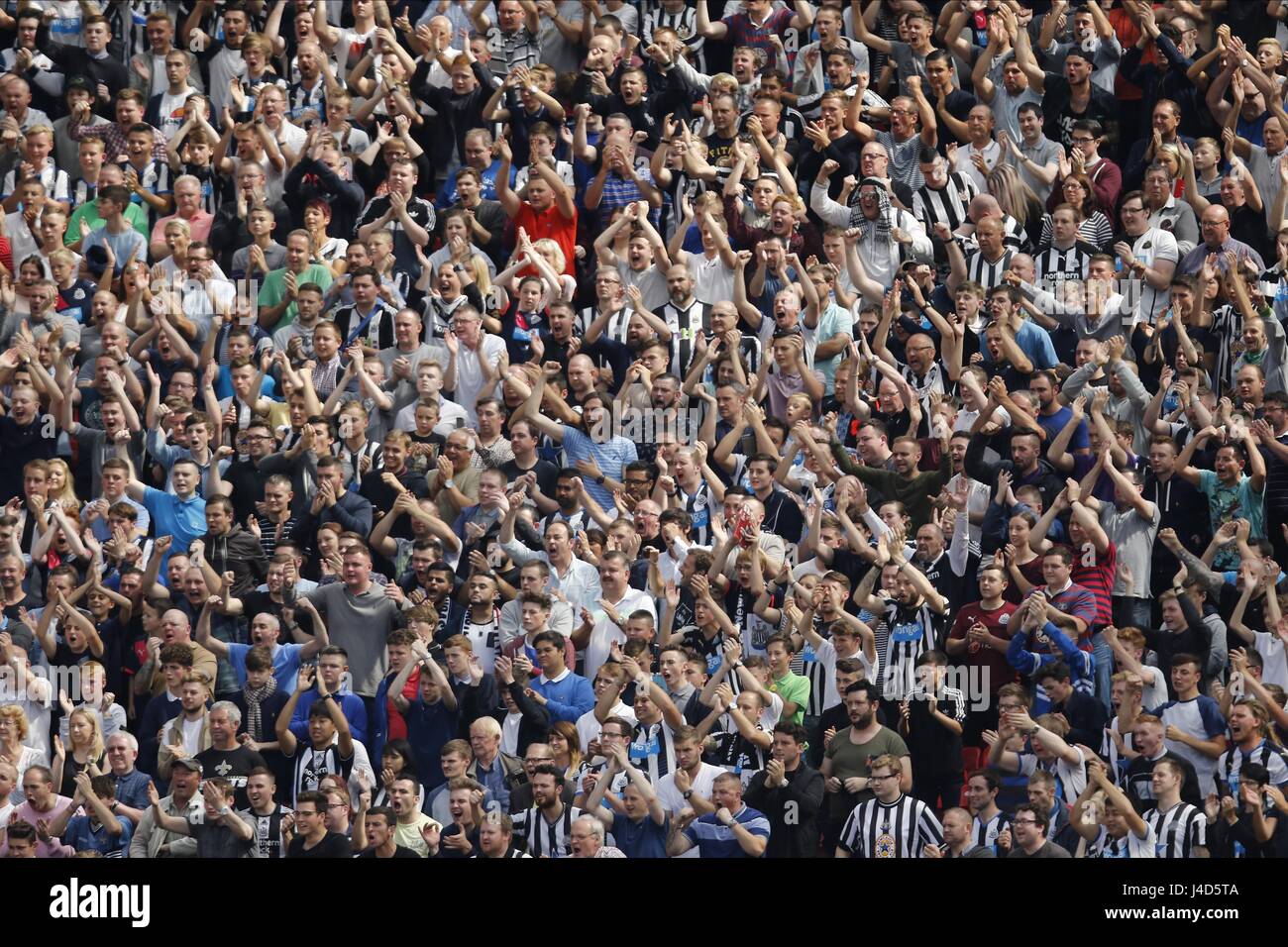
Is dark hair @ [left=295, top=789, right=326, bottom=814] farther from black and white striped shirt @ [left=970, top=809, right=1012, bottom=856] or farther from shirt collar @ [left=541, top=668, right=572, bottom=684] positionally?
black and white striped shirt @ [left=970, top=809, right=1012, bottom=856]

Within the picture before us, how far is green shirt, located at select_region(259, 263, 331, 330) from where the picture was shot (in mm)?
19078

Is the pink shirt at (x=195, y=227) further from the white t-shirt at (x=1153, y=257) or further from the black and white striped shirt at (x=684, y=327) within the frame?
the white t-shirt at (x=1153, y=257)

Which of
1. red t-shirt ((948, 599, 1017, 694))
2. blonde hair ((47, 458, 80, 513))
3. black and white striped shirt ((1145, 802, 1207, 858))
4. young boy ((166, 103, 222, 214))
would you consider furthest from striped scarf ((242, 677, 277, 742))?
black and white striped shirt ((1145, 802, 1207, 858))

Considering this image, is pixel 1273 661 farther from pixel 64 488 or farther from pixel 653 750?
pixel 64 488

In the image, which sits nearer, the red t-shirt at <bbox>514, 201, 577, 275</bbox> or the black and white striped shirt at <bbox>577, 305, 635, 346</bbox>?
the black and white striped shirt at <bbox>577, 305, 635, 346</bbox>

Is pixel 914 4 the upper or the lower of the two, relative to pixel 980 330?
upper

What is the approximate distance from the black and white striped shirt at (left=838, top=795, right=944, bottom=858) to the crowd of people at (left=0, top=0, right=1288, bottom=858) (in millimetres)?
17

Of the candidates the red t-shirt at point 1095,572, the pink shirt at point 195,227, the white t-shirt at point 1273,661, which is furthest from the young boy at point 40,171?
the white t-shirt at point 1273,661

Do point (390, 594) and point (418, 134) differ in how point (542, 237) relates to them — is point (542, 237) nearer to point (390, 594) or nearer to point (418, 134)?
point (418, 134)

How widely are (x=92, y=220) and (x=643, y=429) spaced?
462 cm

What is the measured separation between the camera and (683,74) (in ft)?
66.3

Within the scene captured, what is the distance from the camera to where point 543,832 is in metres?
15.5

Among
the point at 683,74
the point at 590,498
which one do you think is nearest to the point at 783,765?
the point at 590,498
